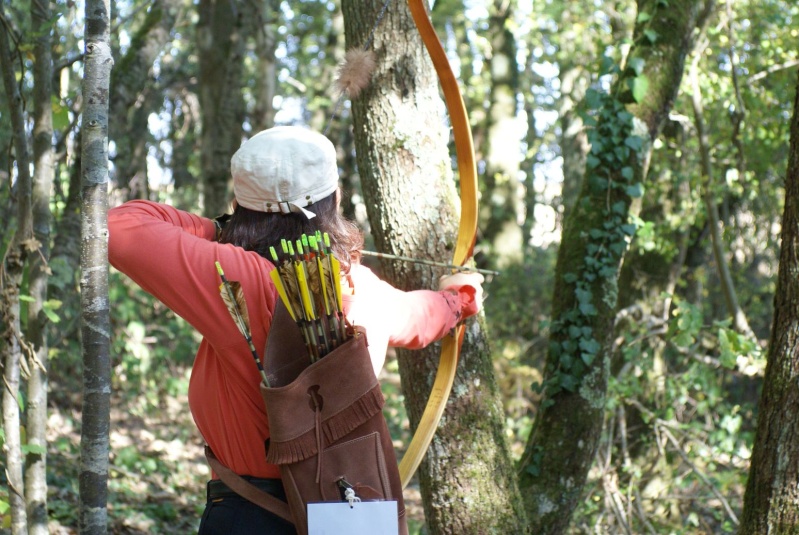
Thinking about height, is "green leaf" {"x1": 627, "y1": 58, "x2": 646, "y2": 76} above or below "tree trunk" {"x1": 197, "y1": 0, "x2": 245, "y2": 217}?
below

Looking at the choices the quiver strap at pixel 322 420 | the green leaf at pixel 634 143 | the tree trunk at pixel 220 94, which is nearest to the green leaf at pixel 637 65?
the green leaf at pixel 634 143

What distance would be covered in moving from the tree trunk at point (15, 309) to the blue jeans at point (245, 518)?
3.80 feet

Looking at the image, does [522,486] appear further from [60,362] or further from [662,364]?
[60,362]

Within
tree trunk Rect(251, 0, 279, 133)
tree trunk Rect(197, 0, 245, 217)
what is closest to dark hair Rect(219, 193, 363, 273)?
tree trunk Rect(197, 0, 245, 217)

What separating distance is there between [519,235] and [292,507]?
8904 millimetres

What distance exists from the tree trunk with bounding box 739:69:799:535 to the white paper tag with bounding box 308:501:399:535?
126cm

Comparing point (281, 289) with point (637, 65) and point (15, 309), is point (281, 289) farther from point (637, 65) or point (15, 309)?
point (637, 65)

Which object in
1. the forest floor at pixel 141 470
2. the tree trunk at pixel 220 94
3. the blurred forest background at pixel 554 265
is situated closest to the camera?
the blurred forest background at pixel 554 265

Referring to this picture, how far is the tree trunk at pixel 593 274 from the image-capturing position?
3.24 m

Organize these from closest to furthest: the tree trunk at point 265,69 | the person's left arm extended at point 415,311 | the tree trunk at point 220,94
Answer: the person's left arm extended at point 415,311, the tree trunk at point 220,94, the tree trunk at point 265,69

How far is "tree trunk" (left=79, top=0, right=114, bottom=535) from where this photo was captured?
1593 mm

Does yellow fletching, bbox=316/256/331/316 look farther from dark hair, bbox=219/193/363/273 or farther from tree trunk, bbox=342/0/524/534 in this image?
tree trunk, bbox=342/0/524/534

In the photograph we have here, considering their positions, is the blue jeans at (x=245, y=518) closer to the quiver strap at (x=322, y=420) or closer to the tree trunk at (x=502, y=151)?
the quiver strap at (x=322, y=420)

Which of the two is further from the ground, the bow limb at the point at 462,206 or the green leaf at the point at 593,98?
the green leaf at the point at 593,98
